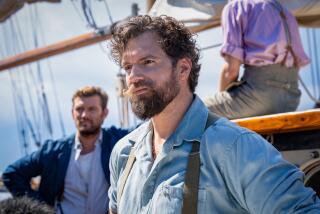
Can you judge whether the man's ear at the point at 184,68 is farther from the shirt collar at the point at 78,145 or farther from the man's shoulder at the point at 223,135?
the shirt collar at the point at 78,145

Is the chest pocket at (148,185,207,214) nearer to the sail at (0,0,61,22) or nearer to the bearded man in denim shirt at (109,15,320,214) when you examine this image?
the bearded man in denim shirt at (109,15,320,214)

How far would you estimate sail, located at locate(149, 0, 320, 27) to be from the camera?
14.2ft

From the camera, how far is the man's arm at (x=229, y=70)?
117 inches

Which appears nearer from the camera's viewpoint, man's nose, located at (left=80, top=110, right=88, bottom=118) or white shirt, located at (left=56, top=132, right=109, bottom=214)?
white shirt, located at (left=56, top=132, right=109, bottom=214)

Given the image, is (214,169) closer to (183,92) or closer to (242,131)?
(242,131)

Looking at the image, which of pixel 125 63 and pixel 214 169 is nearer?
pixel 214 169

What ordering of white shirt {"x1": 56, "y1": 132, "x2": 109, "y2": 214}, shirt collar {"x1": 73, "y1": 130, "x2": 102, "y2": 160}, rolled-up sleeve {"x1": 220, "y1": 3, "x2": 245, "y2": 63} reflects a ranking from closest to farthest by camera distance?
rolled-up sleeve {"x1": 220, "y1": 3, "x2": 245, "y2": 63} < white shirt {"x1": 56, "y1": 132, "x2": 109, "y2": 214} < shirt collar {"x1": 73, "y1": 130, "x2": 102, "y2": 160}

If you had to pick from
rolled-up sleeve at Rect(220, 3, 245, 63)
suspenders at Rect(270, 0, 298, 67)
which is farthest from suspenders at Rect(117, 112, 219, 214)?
suspenders at Rect(270, 0, 298, 67)

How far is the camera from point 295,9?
605 cm

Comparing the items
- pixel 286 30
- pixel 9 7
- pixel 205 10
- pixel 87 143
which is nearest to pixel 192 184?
pixel 286 30

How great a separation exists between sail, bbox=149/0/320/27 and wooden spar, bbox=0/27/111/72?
4.45m

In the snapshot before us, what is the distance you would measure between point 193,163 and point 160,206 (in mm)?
186

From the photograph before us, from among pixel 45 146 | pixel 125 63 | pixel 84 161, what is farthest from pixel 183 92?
pixel 45 146

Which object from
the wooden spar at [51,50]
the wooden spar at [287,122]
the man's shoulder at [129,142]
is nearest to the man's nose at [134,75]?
the man's shoulder at [129,142]
